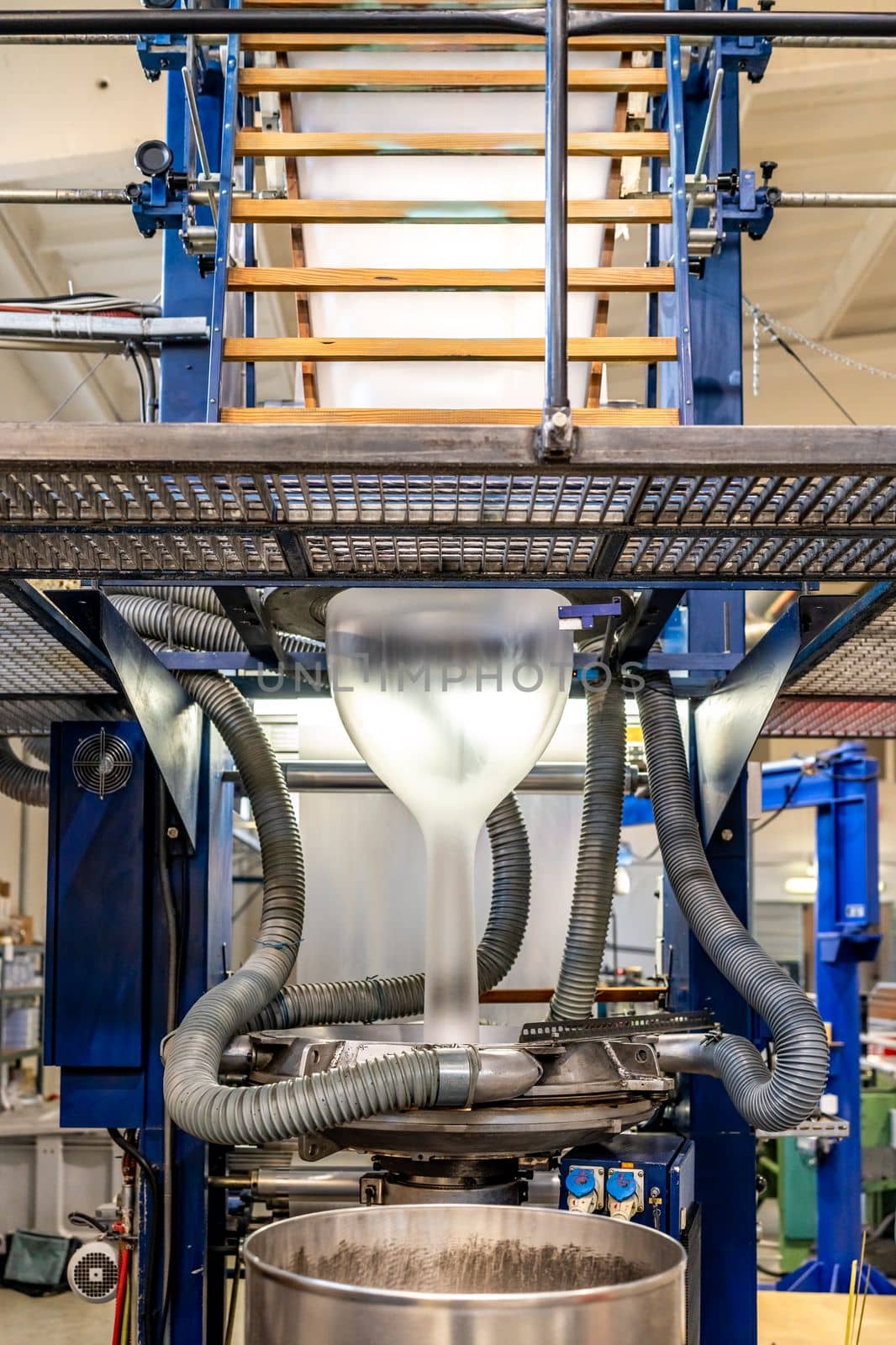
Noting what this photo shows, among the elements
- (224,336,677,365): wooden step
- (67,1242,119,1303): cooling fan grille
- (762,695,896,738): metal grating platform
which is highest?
(224,336,677,365): wooden step

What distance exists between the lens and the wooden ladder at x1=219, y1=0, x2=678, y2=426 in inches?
78.4

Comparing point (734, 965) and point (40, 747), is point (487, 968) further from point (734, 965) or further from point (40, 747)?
point (40, 747)

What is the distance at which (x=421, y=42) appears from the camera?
87.7 inches

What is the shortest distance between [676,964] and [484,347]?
145 cm

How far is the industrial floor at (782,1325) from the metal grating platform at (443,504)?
36.7 inches

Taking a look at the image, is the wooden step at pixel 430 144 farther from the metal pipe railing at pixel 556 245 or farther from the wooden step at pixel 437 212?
the metal pipe railing at pixel 556 245

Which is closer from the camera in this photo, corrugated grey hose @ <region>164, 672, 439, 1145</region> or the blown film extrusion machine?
the blown film extrusion machine

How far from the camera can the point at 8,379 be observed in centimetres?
679

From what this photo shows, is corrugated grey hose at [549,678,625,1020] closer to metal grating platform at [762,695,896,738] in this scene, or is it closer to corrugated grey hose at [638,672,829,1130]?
corrugated grey hose at [638,672,829,1130]

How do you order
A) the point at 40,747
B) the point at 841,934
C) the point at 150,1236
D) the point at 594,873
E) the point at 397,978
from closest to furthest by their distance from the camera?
1. the point at 594,873
2. the point at 150,1236
3. the point at 397,978
4. the point at 40,747
5. the point at 841,934

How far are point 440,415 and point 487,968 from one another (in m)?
1.17

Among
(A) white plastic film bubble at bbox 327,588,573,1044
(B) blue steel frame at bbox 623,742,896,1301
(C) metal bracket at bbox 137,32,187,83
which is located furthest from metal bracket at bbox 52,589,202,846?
(B) blue steel frame at bbox 623,742,896,1301

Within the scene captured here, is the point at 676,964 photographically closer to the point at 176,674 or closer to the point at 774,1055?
the point at 774,1055

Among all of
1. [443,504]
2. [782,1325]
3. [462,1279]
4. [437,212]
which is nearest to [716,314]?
[437,212]
